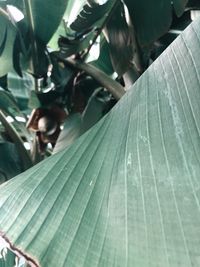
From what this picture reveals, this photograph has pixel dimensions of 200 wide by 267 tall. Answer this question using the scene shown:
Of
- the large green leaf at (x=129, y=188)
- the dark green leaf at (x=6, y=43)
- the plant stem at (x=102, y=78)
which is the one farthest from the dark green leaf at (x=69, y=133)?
the large green leaf at (x=129, y=188)

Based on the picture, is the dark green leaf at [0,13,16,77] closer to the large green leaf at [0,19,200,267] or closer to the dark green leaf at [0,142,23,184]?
the dark green leaf at [0,142,23,184]

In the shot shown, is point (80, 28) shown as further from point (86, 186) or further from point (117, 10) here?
point (86, 186)

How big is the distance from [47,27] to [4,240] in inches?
25.7

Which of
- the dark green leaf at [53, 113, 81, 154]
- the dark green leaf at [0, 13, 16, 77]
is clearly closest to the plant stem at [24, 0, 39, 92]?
the dark green leaf at [0, 13, 16, 77]

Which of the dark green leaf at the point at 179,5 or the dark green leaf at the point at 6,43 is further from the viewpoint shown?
the dark green leaf at the point at 6,43

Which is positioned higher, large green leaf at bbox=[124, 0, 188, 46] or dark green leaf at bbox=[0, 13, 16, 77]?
dark green leaf at bbox=[0, 13, 16, 77]

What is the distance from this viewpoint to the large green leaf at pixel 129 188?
12.8 inches

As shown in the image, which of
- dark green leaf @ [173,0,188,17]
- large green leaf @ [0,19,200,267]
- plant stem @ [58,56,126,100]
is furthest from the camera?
plant stem @ [58,56,126,100]

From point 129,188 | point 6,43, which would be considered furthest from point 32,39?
point 129,188

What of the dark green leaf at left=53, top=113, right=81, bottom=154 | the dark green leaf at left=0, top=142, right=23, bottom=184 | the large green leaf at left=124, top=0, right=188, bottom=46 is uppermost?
the large green leaf at left=124, top=0, right=188, bottom=46

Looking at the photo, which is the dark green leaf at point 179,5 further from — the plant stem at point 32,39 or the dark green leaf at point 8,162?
the dark green leaf at point 8,162

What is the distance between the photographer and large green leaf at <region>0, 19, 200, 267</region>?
0.32 meters

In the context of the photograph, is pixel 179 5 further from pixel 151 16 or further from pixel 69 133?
pixel 69 133

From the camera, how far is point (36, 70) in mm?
970
